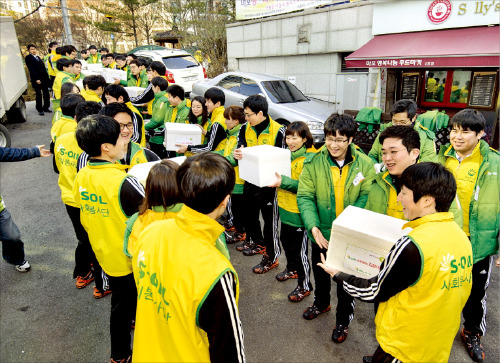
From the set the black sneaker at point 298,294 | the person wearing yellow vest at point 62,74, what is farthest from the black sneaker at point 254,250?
the person wearing yellow vest at point 62,74

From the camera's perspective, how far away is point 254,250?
4.46 metres

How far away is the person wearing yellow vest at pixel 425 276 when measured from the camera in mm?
1621

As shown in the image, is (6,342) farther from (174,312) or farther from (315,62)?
(315,62)

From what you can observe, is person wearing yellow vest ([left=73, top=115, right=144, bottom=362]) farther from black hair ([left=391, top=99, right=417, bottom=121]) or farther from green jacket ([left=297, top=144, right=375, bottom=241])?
black hair ([left=391, top=99, right=417, bottom=121])

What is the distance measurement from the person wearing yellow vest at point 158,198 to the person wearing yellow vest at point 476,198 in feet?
7.45

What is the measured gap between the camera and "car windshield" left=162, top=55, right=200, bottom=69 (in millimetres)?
13438

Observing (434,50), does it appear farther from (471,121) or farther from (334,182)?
(334,182)

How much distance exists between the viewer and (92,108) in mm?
3664

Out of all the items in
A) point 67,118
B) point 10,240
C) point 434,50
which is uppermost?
point 434,50

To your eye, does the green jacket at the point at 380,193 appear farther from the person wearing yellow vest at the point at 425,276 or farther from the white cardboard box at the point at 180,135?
the white cardboard box at the point at 180,135

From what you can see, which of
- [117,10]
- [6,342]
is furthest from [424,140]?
[117,10]

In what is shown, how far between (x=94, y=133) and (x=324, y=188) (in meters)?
1.78

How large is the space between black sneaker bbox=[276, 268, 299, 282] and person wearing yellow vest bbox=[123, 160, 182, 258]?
2.17 meters

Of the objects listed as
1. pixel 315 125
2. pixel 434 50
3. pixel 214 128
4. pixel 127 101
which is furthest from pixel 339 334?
pixel 434 50
